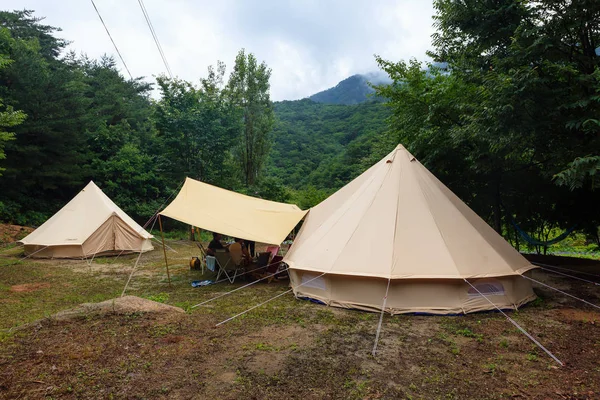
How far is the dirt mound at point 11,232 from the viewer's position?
13509 millimetres

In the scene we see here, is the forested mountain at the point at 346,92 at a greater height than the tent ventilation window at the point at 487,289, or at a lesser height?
greater

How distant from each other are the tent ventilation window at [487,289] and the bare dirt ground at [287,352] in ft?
1.10

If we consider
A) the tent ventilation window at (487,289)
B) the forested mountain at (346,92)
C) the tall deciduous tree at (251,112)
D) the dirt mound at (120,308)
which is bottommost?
the dirt mound at (120,308)

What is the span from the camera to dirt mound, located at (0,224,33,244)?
44.3 feet

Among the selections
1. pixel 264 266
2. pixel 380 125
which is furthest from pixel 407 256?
pixel 380 125

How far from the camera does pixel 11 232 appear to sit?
14188 millimetres

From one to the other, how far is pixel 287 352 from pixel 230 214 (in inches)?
181

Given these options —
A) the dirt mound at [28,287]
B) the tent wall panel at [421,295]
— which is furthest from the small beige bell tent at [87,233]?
the tent wall panel at [421,295]

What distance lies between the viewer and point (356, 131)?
36.5 meters

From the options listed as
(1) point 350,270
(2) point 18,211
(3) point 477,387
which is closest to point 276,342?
(1) point 350,270

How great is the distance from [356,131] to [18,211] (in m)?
29.1

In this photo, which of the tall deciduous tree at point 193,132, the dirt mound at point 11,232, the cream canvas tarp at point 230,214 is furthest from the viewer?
the tall deciduous tree at point 193,132

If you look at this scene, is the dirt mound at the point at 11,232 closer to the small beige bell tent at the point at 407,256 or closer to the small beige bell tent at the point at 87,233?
the small beige bell tent at the point at 87,233

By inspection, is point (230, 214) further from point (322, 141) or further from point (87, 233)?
point (322, 141)
